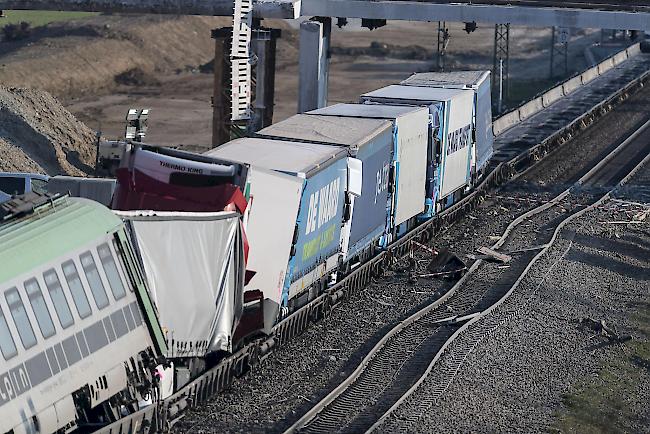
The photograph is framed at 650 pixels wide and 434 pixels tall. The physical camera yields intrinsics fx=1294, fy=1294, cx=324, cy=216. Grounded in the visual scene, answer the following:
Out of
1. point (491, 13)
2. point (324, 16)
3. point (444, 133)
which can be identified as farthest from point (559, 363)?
point (324, 16)

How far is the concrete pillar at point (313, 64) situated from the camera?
43.7 m

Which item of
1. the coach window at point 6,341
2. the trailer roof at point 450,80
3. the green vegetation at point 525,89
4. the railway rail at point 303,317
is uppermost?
the trailer roof at point 450,80

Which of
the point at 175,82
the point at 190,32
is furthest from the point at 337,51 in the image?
the point at 175,82

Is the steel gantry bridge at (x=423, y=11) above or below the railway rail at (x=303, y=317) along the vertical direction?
above

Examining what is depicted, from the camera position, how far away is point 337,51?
9194 cm

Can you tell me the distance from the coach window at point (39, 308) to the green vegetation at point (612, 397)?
9.00 metres

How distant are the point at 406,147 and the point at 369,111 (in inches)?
54.4

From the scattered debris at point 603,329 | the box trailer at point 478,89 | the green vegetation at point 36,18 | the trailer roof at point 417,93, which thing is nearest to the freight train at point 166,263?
the scattered debris at point 603,329

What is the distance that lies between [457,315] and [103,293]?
37.9ft

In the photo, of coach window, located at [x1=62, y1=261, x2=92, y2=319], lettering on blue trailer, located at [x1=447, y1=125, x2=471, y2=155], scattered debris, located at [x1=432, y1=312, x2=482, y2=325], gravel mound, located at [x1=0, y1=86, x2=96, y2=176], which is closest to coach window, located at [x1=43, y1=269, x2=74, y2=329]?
coach window, located at [x1=62, y1=261, x2=92, y2=319]

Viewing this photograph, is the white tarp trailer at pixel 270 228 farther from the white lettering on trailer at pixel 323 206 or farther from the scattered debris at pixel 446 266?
the scattered debris at pixel 446 266

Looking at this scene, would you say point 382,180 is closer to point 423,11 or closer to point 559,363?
point 559,363

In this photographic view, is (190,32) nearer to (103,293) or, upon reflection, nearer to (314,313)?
(314,313)

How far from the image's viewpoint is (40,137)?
43875 mm
